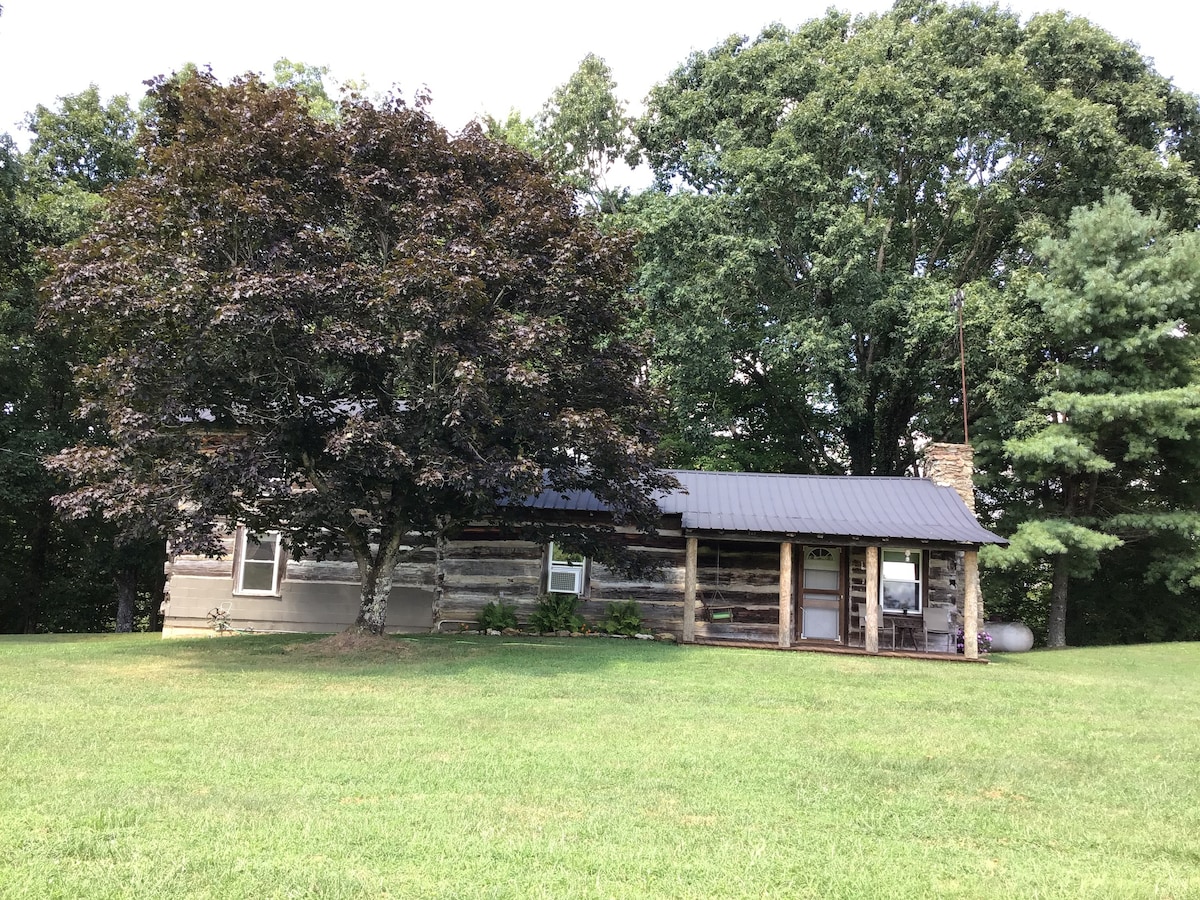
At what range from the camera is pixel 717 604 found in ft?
60.6

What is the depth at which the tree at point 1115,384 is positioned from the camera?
20.7 metres

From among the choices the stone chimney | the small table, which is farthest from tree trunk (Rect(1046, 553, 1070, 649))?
the small table

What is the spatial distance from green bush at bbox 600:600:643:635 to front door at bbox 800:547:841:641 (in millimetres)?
3433

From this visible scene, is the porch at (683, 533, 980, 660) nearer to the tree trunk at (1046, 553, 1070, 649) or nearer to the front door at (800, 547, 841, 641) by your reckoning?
the front door at (800, 547, 841, 641)

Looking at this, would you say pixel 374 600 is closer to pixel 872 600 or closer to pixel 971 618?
pixel 872 600

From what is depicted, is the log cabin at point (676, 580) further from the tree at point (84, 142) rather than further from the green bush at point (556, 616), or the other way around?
the tree at point (84, 142)

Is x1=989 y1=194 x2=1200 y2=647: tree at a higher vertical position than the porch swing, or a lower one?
higher

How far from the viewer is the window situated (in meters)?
18.2

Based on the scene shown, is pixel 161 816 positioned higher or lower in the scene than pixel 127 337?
lower

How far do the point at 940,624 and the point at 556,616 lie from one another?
25.4 feet

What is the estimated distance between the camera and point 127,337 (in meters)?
13.1

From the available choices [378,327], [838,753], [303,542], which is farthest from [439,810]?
[303,542]

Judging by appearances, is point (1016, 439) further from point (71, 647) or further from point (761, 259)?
point (71, 647)

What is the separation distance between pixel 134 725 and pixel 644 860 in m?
5.35
